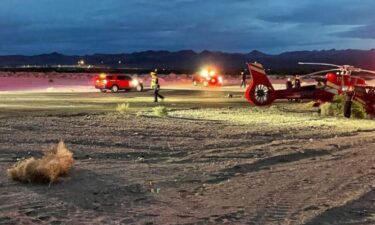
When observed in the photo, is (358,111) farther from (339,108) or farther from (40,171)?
(40,171)

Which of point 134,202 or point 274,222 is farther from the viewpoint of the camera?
point 134,202

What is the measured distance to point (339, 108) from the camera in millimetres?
29266

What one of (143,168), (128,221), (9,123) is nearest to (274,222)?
(128,221)

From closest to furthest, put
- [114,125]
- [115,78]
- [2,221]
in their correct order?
[2,221], [114,125], [115,78]

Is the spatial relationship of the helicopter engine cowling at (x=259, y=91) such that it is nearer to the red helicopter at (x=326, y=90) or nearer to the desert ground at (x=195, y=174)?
the red helicopter at (x=326, y=90)

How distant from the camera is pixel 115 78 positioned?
56438 millimetres

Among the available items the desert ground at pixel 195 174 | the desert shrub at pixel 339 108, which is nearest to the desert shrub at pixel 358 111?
the desert shrub at pixel 339 108

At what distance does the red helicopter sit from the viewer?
28578 millimetres

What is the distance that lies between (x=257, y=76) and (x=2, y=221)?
26487 millimetres

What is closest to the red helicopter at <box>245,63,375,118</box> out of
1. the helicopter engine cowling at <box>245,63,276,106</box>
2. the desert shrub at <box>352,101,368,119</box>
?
the helicopter engine cowling at <box>245,63,276,106</box>

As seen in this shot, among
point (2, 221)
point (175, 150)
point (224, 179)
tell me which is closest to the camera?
point (2, 221)

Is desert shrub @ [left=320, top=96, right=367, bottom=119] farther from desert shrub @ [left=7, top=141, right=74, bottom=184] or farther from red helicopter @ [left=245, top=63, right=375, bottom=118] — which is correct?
desert shrub @ [left=7, top=141, right=74, bottom=184]

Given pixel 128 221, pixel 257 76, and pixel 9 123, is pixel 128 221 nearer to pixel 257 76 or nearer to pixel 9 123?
pixel 9 123

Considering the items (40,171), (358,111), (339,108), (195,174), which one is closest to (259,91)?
(339,108)
